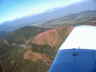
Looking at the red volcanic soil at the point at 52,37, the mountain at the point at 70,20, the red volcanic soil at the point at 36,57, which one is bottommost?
the red volcanic soil at the point at 36,57

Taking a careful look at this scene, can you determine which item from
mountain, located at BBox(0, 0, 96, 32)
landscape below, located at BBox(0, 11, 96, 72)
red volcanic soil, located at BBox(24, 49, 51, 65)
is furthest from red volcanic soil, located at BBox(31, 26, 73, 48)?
mountain, located at BBox(0, 0, 96, 32)

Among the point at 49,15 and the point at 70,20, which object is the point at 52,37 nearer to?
the point at 70,20

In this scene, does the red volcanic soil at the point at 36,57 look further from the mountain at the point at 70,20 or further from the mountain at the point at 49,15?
the mountain at the point at 70,20

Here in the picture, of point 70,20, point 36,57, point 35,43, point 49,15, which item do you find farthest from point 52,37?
point 49,15

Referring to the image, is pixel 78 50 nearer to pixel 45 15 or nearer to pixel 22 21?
pixel 22 21

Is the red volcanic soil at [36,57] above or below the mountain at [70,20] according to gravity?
below

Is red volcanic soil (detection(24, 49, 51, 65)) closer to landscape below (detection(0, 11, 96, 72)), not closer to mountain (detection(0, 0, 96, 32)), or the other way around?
landscape below (detection(0, 11, 96, 72))

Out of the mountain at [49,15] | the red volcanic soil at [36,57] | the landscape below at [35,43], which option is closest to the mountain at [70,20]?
the landscape below at [35,43]
